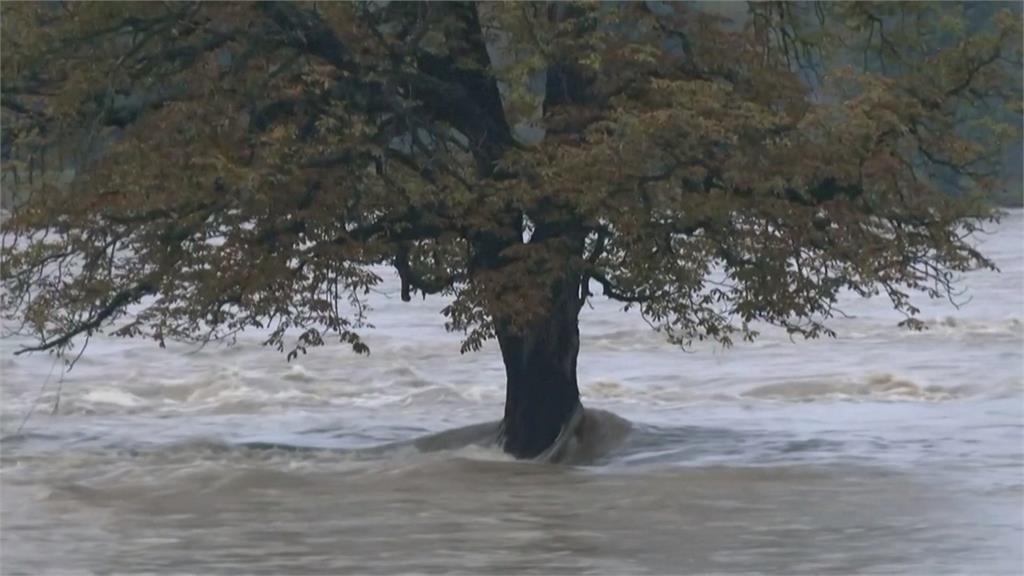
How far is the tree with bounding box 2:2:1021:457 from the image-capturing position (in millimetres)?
14984

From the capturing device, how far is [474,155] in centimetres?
1616

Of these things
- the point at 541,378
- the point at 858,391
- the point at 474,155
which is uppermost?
the point at 474,155

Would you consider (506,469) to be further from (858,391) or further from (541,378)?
(858,391)

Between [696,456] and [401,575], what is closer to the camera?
[401,575]

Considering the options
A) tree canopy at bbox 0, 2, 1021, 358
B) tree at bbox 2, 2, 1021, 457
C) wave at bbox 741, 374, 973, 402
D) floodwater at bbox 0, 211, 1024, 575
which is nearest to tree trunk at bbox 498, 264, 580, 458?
floodwater at bbox 0, 211, 1024, 575

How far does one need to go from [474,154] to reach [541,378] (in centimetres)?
212

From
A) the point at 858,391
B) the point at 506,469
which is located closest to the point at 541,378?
the point at 506,469

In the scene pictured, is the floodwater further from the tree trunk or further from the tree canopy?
the tree canopy

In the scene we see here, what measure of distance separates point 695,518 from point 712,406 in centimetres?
933

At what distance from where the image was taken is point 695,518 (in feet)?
47.2

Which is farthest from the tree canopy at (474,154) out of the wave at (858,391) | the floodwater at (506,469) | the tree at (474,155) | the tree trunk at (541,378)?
the wave at (858,391)

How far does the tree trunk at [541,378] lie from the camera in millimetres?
17109

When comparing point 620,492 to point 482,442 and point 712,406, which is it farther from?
point 712,406

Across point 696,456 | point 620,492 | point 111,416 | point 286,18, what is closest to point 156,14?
point 286,18
